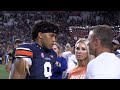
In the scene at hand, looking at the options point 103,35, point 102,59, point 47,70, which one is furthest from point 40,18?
point 102,59

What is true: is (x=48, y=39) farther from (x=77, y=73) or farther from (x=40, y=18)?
(x=40, y=18)

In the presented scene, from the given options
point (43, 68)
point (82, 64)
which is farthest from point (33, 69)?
point (82, 64)

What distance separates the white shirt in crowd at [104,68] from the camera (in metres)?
1.56

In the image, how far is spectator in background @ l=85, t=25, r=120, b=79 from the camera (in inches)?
61.9

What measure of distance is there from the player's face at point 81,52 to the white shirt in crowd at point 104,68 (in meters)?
0.93

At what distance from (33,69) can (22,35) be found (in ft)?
59.7

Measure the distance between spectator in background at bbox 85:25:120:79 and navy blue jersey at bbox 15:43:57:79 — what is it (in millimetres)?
556

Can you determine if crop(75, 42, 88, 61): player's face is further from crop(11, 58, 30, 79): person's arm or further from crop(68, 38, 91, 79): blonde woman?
crop(11, 58, 30, 79): person's arm

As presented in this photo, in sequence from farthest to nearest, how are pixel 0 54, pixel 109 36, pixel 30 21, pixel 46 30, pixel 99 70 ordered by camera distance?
pixel 30 21 < pixel 0 54 < pixel 46 30 < pixel 109 36 < pixel 99 70

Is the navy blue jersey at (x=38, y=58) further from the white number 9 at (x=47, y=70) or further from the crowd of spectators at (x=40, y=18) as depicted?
the crowd of spectators at (x=40, y=18)

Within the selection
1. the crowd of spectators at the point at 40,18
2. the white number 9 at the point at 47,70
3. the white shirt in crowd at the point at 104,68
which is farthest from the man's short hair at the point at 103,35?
the crowd of spectators at the point at 40,18

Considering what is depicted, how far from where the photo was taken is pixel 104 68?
5.20 ft
